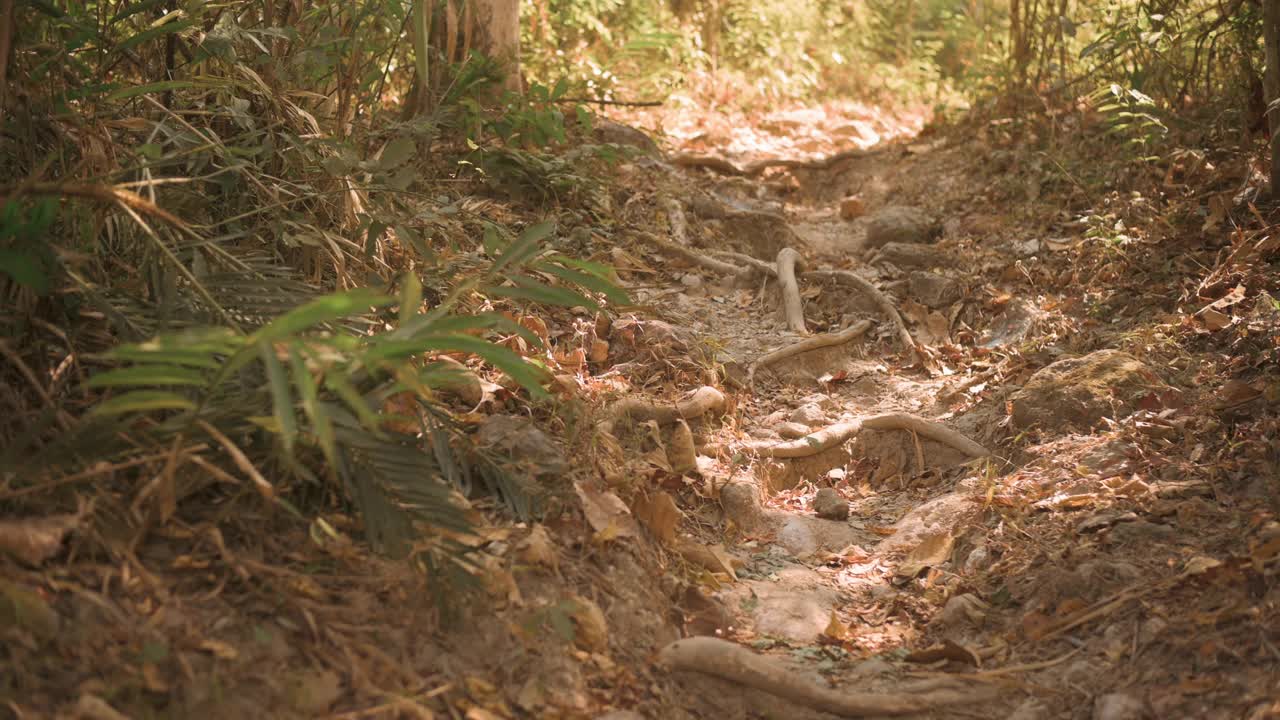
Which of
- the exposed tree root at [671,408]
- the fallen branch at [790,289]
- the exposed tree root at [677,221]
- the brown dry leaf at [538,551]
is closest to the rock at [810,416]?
the exposed tree root at [671,408]

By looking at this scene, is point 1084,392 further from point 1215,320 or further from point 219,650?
point 219,650

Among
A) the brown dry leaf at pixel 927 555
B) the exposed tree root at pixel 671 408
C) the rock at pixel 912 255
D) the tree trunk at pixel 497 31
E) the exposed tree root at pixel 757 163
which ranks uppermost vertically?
the tree trunk at pixel 497 31

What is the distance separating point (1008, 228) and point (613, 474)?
8.87 feet

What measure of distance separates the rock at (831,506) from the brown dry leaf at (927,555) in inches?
11.0

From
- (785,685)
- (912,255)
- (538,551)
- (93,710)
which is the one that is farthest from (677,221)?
(93,710)

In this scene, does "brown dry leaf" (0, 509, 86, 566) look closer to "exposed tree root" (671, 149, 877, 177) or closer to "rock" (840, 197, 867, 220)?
"exposed tree root" (671, 149, 877, 177)

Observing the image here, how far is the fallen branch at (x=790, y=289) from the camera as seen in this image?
379 centimetres

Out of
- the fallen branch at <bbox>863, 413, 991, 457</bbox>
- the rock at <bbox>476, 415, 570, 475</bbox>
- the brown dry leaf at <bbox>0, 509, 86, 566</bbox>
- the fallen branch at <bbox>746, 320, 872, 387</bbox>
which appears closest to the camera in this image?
the brown dry leaf at <bbox>0, 509, 86, 566</bbox>

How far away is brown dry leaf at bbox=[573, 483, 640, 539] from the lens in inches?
85.7

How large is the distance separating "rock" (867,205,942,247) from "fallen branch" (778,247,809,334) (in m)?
0.55

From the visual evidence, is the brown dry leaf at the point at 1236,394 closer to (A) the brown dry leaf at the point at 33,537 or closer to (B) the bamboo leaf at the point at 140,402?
(B) the bamboo leaf at the point at 140,402

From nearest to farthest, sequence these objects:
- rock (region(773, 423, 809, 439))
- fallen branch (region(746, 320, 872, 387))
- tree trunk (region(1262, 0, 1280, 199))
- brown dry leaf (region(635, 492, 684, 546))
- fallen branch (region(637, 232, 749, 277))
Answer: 1. brown dry leaf (region(635, 492, 684, 546))
2. rock (region(773, 423, 809, 439))
3. tree trunk (region(1262, 0, 1280, 199))
4. fallen branch (region(746, 320, 872, 387))
5. fallen branch (region(637, 232, 749, 277))

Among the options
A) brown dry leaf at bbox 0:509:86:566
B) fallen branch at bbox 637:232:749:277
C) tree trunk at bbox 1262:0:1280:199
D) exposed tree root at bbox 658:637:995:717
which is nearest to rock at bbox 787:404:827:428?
fallen branch at bbox 637:232:749:277

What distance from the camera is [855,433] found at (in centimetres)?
318
